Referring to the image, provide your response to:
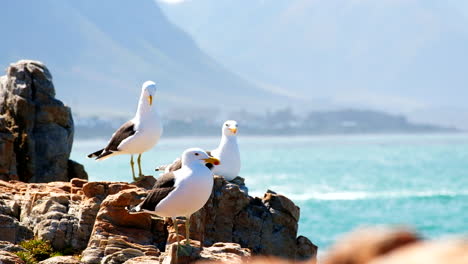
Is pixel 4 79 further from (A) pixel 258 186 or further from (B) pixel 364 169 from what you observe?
(B) pixel 364 169

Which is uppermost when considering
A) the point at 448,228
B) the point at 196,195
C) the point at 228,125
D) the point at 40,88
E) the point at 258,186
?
the point at 258,186

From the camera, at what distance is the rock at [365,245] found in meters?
2.82

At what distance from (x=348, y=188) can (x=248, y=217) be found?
162ft

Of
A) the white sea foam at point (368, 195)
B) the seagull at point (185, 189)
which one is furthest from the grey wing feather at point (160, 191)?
the white sea foam at point (368, 195)

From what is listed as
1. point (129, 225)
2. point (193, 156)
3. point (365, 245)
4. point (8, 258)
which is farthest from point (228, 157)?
point (365, 245)

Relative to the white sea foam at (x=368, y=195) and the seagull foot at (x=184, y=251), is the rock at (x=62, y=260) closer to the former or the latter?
the seagull foot at (x=184, y=251)

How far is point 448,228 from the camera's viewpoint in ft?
123

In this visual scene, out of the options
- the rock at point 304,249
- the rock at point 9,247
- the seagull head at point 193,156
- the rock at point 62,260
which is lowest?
the rock at point 62,260

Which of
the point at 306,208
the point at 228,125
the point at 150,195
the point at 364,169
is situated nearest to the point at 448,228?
the point at 306,208

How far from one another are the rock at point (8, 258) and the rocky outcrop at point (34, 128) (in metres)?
5.64

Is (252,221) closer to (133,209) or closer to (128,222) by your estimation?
(128,222)

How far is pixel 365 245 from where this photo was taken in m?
2.84

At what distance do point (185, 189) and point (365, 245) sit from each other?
18.7 feet

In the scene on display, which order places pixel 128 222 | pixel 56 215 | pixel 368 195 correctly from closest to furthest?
1. pixel 128 222
2. pixel 56 215
3. pixel 368 195
